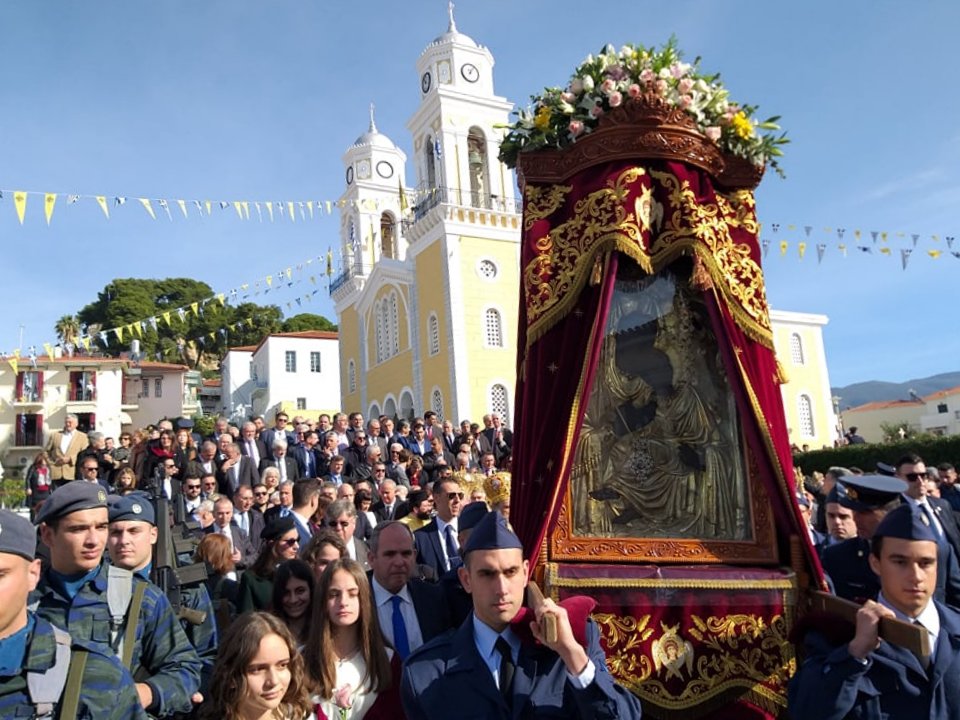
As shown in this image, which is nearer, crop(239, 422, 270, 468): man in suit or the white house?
crop(239, 422, 270, 468): man in suit

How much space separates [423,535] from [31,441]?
3856cm

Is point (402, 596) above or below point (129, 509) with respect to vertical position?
below

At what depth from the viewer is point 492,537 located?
9.07 feet

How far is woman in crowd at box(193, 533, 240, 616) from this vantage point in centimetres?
487

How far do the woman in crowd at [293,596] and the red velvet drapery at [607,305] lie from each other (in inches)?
49.3

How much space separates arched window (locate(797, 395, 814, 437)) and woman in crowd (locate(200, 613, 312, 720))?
1420 inches

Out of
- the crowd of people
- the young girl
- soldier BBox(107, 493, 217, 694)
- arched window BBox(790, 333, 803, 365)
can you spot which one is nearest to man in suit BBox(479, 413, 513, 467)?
the crowd of people

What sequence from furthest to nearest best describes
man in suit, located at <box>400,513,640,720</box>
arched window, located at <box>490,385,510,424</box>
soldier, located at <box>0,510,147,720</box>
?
arched window, located at <box>490,385,510,424</box>
man in suit, located at <box>400,513,640,720</box>
soldier, located at <box>0,510,147,720</box>

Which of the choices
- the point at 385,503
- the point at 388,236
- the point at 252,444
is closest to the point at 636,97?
the point at 385,503

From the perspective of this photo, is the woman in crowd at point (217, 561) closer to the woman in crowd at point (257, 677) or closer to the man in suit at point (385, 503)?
the woman in crowd at point (257, 677)

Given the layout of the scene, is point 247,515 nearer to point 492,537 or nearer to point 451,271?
point 492,537

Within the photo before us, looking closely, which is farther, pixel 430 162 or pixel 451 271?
pixel 430 162

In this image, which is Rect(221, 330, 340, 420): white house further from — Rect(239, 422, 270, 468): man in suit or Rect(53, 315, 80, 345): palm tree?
Rect(239, 422, 270, 468): man in suit

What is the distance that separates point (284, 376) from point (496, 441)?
100ft
